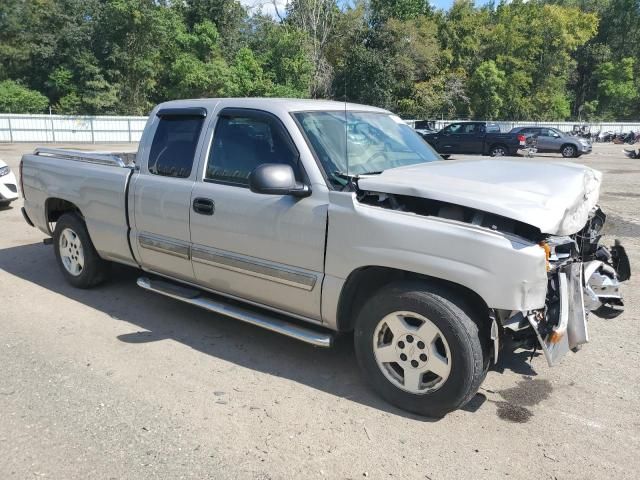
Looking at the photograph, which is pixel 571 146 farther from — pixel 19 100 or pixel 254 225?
pixel 19 100

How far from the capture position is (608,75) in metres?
63.2

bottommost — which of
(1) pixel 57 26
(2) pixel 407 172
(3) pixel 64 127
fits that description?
(3) pixel 64 127

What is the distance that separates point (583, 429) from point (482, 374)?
2.35ft

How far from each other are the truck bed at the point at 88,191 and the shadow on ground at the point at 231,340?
518 millimetres

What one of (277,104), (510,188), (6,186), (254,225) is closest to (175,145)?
(277,104)

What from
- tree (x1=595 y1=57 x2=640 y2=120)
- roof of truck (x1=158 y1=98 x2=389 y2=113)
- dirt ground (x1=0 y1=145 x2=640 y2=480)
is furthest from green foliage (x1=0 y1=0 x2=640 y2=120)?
dirt ground (x1=0 y1=145 x2=640 y2=480)

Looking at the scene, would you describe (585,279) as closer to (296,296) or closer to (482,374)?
(482,374)

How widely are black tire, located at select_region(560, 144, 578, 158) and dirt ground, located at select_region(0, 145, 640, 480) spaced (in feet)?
78.4

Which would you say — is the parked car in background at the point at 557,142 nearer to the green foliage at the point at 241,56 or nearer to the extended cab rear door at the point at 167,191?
the green foliage at the point at 241,56

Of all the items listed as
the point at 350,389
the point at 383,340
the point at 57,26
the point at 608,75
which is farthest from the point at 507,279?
the point at 608,75

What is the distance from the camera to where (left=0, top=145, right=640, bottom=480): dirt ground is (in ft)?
9.93

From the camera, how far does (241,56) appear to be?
39438mm

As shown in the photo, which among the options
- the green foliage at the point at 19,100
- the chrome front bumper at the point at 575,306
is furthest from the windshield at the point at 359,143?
the green foliage at the point at 19,100

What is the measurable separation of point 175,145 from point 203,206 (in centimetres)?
76
